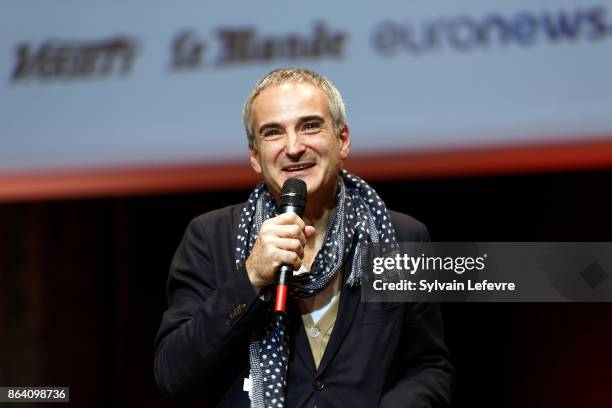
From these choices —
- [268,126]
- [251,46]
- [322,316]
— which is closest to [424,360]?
[322,316]

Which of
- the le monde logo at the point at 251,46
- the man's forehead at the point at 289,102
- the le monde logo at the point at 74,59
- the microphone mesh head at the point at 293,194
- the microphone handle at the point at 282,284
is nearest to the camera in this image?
the microphone handle at the point at 282,284

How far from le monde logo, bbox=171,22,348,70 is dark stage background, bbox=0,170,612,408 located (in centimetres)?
46

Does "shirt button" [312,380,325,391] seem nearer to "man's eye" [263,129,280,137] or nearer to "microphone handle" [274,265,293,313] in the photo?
"microphone handle" [274,265,293,313]

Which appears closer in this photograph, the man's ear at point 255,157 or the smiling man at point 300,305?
the smiling man at point 300,305

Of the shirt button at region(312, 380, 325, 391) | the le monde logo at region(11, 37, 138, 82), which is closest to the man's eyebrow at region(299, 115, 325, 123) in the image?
the shirt button at region(312, 380, 325, 391)

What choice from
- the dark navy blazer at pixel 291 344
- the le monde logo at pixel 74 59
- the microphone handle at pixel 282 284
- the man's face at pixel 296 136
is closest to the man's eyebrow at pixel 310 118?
the man's face at pixel 296 136

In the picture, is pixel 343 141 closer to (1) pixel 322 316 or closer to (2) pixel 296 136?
(2) pixel 296 136

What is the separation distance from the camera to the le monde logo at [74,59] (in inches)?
104

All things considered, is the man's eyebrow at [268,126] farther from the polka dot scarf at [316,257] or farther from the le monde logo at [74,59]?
the le monde logo at [74,59]

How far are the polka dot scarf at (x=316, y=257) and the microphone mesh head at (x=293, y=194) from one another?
22cm

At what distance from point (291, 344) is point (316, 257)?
202 millimetres

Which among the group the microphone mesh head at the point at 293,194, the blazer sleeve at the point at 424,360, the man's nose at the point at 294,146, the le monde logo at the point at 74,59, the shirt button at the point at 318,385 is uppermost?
the le monde logo at the point at 74,59

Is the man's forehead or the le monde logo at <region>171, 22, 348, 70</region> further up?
the le monde logo at <region>171, 22, 348, 70</region>

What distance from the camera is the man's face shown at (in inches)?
68.6
